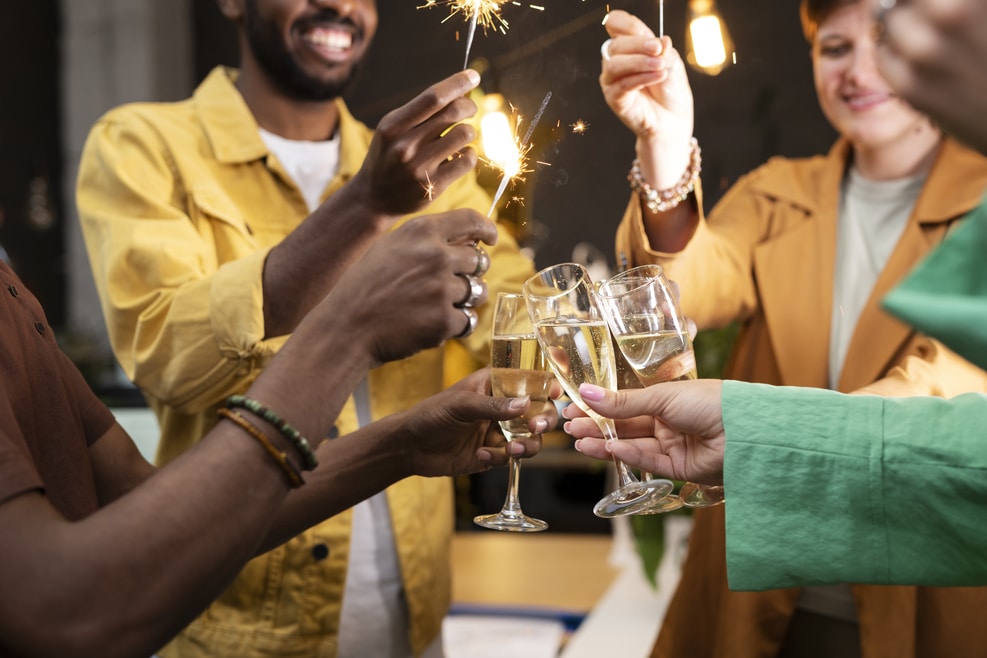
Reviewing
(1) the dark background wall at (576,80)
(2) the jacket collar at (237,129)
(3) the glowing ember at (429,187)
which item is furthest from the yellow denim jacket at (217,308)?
(3) the glowing ember at (429,187)

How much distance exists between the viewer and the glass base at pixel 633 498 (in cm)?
112

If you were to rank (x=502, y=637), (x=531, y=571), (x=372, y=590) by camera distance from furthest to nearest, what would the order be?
(x=531, y=571) → (x=502, y=637) → (x=372, y=590)

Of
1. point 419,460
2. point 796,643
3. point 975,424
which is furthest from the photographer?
point 796,643

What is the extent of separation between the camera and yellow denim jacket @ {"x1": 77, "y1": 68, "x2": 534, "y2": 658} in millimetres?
1461

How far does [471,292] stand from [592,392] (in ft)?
0.61

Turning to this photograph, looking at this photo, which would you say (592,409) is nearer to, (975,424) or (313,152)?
(975,424)

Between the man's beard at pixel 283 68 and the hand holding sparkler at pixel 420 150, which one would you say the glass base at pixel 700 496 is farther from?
the man's beard at pixel 283 68

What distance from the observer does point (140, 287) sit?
1522mm

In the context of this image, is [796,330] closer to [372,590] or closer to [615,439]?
[615,439]

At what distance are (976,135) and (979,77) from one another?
0.13 feet

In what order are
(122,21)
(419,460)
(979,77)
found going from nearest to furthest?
(979,77), (419,460), (122,21)

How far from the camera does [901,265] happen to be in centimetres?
136

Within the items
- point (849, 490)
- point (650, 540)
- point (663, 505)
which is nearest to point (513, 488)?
point (663, 505)

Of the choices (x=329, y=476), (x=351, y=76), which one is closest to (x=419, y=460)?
(x=329, y=476)
